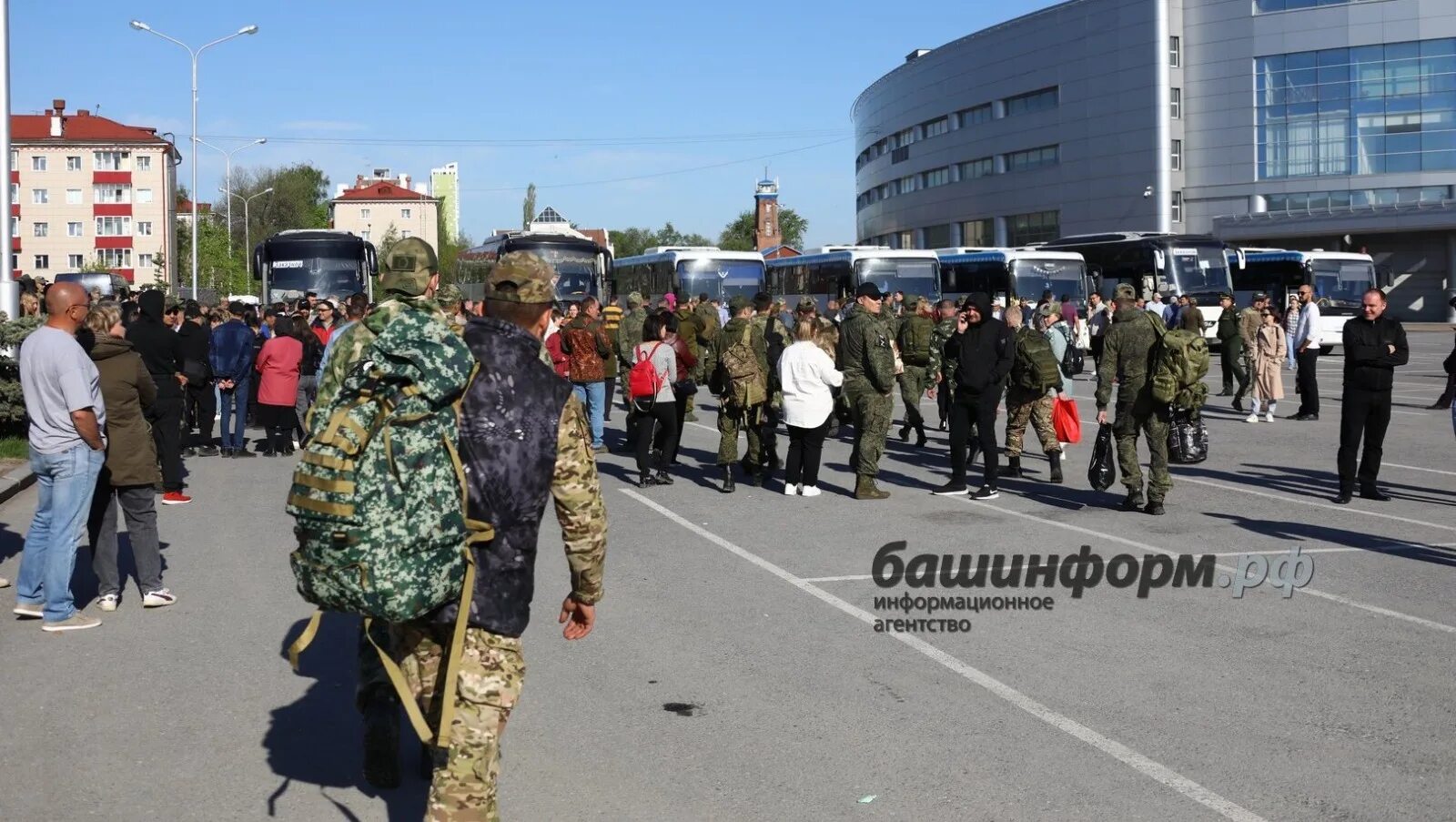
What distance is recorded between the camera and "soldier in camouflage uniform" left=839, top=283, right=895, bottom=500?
12.8 metres

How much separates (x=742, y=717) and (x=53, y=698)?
3.15m

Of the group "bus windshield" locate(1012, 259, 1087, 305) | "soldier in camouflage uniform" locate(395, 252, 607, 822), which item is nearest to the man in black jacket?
"soldier in camouflage uniform" locate(395, 252, 607, 822)

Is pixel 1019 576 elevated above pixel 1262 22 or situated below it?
below

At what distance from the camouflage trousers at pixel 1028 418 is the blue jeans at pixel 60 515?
892 centimetres

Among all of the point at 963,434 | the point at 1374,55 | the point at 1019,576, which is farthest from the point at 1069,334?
the point at 1374,55

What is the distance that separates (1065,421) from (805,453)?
9.28 ft

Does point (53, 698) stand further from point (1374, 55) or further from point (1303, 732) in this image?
point (1374, 55)

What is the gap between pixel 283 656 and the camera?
7238mm

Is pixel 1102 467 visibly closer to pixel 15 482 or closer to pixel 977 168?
pixel 15 482

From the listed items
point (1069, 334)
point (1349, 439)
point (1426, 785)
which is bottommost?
point (1426, 785)

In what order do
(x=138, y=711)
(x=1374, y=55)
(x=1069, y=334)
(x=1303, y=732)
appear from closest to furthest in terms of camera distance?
(x=1303, y=732)
(x=138, y=711)
(x=1069, y=334)
(x=1374, y=55)

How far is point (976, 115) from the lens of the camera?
280 ft

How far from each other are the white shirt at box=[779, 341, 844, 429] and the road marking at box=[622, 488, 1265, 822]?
3.38 meters

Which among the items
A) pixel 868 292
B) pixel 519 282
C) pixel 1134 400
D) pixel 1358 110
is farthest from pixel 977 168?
pixel 519 282
